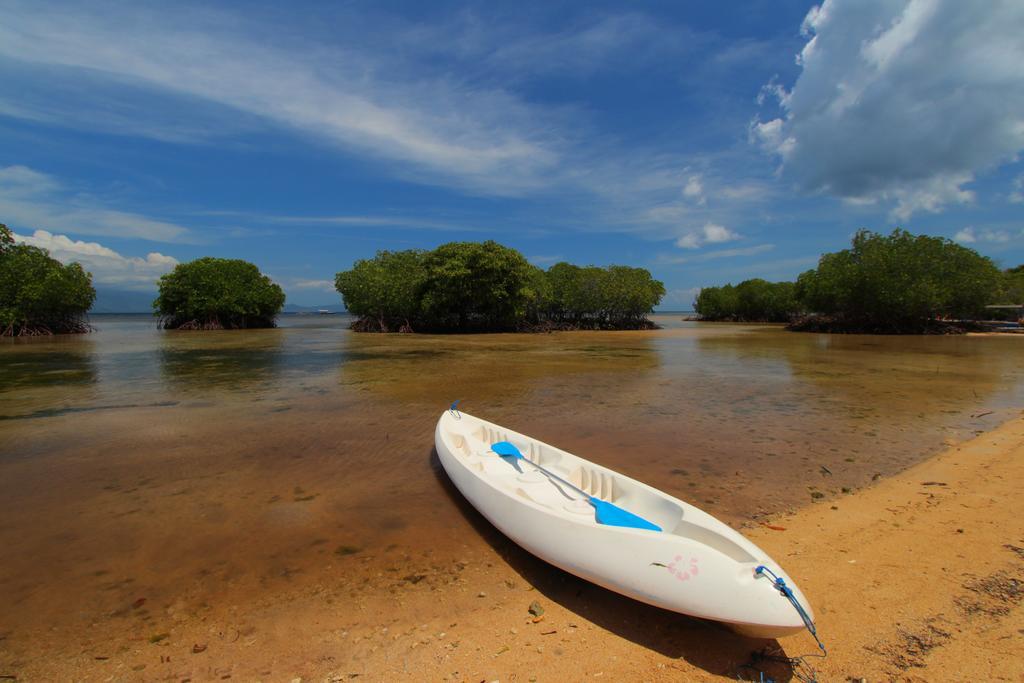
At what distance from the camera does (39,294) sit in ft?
96.0

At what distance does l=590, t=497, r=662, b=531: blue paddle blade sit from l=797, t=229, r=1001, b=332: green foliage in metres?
36.5

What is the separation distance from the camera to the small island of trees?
3434 centimetres

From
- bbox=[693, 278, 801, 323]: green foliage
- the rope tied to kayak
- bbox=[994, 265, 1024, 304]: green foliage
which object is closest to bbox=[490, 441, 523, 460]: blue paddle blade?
the rope tied to kayak

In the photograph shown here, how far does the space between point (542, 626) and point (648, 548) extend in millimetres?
815

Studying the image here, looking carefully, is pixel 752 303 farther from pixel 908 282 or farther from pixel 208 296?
pixel 208 296

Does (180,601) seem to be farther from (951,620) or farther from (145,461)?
(951,620)

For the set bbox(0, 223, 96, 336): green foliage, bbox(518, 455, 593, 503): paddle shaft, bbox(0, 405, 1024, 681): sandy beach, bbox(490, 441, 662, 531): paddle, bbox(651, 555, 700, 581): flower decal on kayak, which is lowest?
bbox(0, 405, 1024, 681): sandy beach

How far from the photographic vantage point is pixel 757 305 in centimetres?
6306

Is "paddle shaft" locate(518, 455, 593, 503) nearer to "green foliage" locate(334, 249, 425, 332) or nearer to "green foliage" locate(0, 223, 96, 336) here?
"green foliage" locate(334, 249, 425, 332)

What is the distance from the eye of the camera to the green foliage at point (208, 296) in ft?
135

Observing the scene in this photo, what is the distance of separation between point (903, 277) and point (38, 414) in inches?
1623

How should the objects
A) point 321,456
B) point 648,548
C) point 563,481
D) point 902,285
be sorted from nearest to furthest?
point 648,548, point 563,481, point 321,456, point 902,285

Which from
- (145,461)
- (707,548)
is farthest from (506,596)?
(145,461)

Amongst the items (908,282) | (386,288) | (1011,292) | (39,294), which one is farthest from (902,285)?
(39,294)
